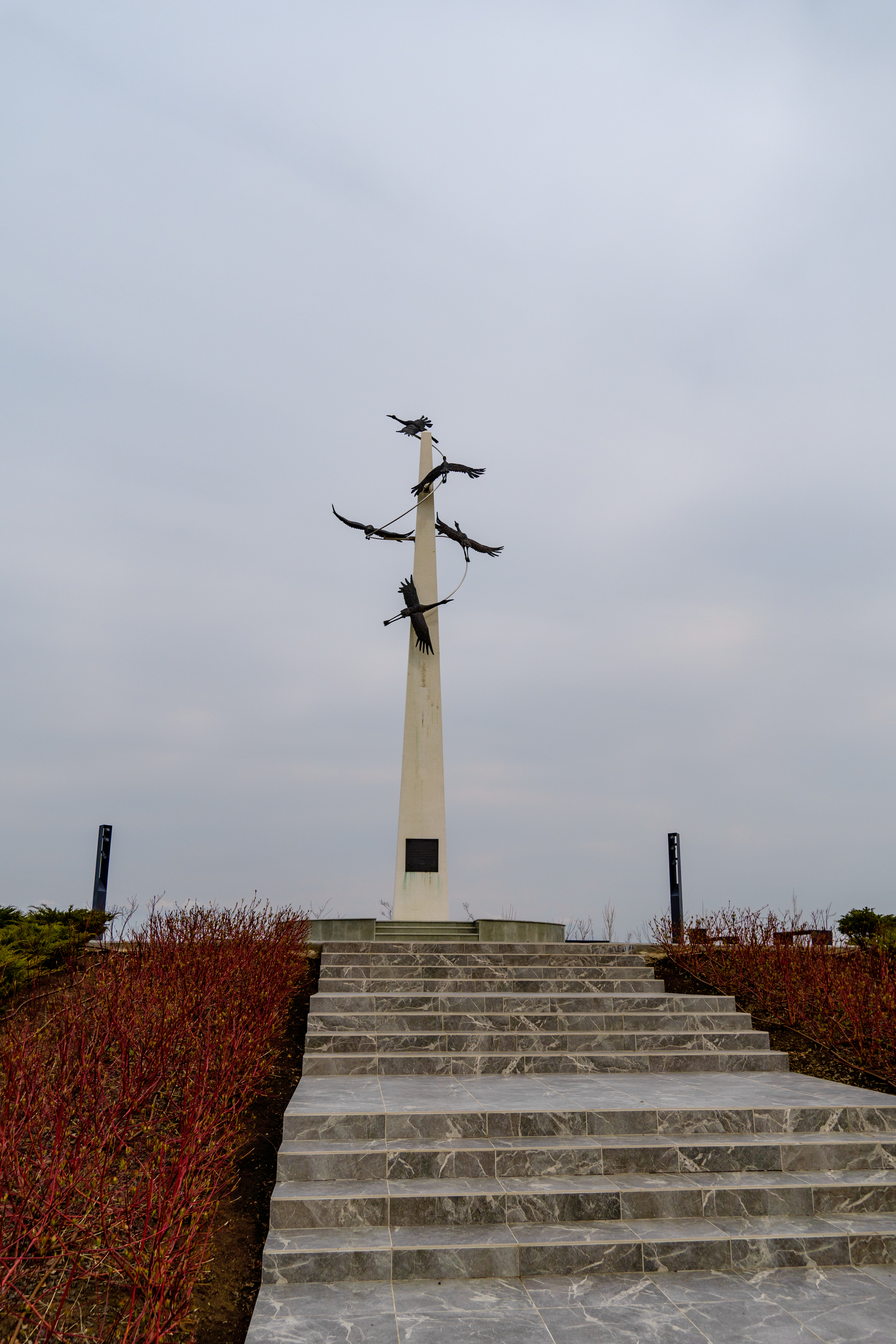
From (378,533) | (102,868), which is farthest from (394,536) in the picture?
(102,868)

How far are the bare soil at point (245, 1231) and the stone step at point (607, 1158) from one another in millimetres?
242

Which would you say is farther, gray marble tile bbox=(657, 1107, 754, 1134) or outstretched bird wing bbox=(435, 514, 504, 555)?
outstretched bird wing bbox=(435, 514, 504, 555)

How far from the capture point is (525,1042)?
741 cm

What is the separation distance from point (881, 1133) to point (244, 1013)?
181 inches

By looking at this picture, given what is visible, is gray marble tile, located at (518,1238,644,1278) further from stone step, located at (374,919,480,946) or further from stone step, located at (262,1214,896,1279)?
stone step, located at (374,919,480,946)

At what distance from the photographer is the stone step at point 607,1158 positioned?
16.0 feet

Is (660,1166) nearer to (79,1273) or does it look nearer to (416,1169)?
(416,1169)

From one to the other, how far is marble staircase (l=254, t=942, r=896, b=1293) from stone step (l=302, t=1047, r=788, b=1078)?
14 millimetres

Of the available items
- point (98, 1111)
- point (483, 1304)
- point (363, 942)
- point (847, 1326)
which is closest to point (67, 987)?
point (363, 942)

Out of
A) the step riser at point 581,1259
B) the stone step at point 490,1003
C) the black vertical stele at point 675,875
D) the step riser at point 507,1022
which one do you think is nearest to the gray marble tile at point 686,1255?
the step riser at point 581,1259

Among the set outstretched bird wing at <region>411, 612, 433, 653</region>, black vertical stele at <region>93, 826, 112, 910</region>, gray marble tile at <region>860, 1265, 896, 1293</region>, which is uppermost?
outstretched bird wing at <region>411, 612, 433, 653</region>

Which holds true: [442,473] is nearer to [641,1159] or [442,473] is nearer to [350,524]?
[350,524]

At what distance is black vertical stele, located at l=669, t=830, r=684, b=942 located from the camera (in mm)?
15703

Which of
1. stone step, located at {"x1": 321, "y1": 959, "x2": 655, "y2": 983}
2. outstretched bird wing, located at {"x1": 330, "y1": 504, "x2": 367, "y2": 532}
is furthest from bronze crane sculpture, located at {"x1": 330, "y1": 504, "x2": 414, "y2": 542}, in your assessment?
stone step, located at {"x1": 321, "y1": 959, "x2": 655, "y2": 983}
